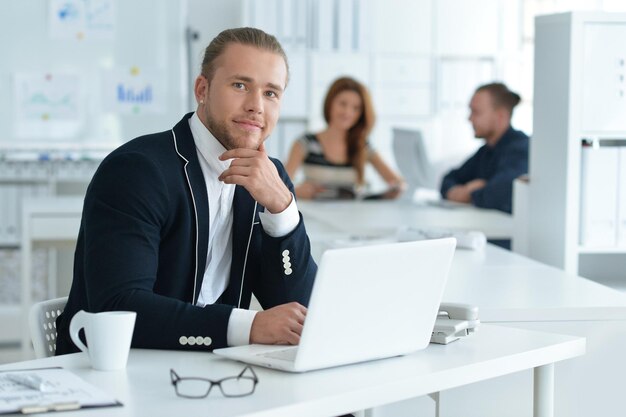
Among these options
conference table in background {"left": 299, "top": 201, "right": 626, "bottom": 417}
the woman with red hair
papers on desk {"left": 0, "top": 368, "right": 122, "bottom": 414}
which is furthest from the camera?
the woman with red hair

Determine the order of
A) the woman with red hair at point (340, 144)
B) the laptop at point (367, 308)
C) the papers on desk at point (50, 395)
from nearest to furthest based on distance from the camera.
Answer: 1. the papers on desk at point (50, 395)
2. the laptop at point (367, 308)
3. the woman with red hair at point (340, 144)

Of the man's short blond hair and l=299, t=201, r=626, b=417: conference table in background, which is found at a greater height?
the man's short blond hair

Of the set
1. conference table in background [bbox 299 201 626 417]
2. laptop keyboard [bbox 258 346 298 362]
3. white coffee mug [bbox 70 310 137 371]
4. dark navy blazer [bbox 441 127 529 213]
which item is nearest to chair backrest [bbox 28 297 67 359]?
white coffee mug [bbox 70 310 137 371]

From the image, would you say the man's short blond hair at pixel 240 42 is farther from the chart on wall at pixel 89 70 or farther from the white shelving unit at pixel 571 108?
the chart on wall at pixel 89 70

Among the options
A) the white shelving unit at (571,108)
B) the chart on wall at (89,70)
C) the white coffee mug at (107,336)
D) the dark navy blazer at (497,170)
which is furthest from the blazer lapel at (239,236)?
the chart on wall at (89,70)

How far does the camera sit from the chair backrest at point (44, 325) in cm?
186

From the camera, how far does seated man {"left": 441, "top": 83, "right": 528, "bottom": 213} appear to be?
4.50m

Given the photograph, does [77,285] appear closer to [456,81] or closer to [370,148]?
[370,148]

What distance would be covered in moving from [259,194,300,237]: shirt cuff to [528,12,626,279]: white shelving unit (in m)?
1.38

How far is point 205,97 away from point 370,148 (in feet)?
12.0

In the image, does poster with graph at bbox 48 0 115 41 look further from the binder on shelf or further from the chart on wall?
the binder on shelf

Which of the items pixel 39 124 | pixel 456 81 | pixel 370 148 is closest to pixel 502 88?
pixel 370 148

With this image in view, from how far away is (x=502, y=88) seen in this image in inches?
206

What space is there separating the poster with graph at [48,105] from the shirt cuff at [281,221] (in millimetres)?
4218
